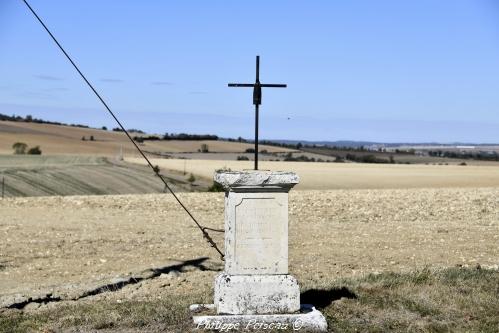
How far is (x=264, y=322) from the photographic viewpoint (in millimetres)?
7641

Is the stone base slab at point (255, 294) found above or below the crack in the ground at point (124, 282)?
above

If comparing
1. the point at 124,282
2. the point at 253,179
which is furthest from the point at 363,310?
the point at 124,282

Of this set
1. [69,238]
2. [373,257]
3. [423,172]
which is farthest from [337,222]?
[423,172]

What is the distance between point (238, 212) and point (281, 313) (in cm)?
118

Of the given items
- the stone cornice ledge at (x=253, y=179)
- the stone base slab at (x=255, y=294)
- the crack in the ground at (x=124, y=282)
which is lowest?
the crack in the ground at (x=124, y=282)

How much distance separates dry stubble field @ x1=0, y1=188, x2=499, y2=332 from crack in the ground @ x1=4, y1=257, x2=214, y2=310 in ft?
0.06

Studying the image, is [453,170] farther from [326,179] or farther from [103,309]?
[103,309]

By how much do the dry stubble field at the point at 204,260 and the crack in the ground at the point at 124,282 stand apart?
0.06 ft

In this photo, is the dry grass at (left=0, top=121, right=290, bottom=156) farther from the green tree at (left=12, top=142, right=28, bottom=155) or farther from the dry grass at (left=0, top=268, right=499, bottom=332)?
the dry grass at (left=0, top=268, right=499, bottom=332)

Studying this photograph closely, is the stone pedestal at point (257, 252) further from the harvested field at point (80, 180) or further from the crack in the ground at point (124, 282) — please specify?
the harvested field at point (80, 180)

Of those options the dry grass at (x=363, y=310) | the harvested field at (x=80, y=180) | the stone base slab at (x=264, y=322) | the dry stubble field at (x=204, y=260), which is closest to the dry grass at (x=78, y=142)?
the harvested field at (x=80, y=180)

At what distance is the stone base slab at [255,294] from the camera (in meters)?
7.72

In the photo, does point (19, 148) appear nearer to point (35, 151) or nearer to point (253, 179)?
point (35, 151)

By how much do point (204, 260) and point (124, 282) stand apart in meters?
2.53
